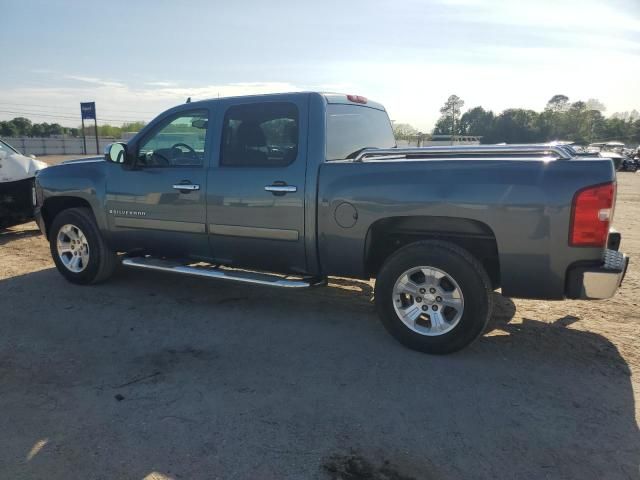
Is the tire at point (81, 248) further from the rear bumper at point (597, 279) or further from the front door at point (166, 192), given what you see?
the rear bumper at point (597, 279)

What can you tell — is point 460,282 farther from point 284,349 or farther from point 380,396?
point 284,349

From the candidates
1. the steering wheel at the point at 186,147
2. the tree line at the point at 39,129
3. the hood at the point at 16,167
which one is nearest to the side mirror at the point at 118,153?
the steering wheel at the point at 186,147

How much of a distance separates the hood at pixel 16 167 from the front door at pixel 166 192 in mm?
3559

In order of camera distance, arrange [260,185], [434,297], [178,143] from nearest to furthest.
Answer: [434,297], [260,185], [178,143]

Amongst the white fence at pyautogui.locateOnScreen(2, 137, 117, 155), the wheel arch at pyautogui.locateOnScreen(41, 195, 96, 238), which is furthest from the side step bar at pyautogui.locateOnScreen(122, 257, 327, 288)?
the white fence at pyautogui.locateOnScreen(2, 137, 117, 155)

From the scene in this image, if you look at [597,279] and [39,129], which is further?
[39,129]

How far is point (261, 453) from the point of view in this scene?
2.74 m

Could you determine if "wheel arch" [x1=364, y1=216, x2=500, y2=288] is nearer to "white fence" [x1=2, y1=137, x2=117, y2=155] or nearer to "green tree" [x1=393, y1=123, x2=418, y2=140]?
"green tree" [x1=393, y1=123, x2=418, y2=140]

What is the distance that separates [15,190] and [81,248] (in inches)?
133

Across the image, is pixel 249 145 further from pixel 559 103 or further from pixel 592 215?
pixel 559 103

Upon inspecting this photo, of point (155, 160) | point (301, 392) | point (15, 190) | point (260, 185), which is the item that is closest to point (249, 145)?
point (260, 185)

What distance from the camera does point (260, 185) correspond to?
448cm

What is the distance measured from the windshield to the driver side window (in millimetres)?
1270

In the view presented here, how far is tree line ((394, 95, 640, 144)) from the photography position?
46.9 meters
